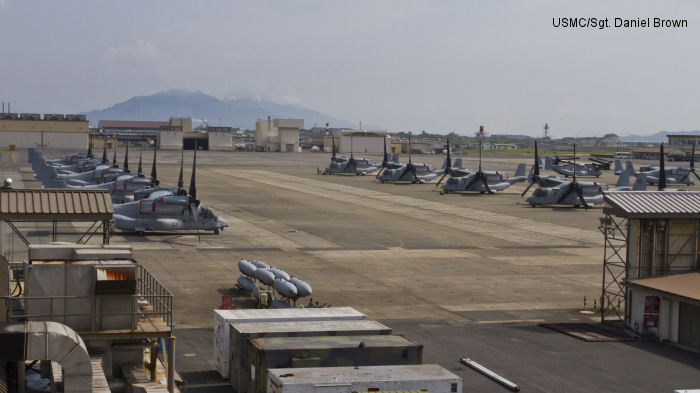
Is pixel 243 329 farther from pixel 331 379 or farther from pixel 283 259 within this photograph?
pixel 283 259

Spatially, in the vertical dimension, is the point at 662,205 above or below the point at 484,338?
above

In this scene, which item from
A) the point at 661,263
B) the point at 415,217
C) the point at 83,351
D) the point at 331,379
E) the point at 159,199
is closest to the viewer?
the point at 83,351

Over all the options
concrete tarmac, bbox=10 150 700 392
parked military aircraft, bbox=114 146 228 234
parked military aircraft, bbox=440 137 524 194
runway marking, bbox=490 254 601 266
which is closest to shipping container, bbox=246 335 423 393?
concrete tarmac, bbox=10 150 700 392

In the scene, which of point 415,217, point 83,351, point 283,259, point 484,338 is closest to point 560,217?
point 415,217

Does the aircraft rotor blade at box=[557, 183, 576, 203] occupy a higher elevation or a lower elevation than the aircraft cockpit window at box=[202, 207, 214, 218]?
higher

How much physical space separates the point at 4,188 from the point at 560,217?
180ft

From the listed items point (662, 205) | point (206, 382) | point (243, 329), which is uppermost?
point (662, 205)

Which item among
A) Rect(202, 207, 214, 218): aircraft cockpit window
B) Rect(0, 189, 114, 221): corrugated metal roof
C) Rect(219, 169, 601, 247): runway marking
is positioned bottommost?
Rect(219, 169, 601, 247): runway marking

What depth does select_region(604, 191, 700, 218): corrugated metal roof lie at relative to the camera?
33.3 m

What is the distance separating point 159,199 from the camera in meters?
54.6

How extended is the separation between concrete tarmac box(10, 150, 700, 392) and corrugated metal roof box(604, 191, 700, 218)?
490 cm

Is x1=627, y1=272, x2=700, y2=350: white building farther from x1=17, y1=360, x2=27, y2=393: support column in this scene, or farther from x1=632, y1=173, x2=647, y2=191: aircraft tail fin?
x1=632, y1=173, x2=647, y2=191: aircraft tail fin

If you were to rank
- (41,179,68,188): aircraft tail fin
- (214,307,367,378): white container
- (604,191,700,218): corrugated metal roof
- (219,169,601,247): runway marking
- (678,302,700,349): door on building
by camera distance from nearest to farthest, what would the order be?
(214,307,367,378): white container, (678,302,700,349): door on building, (604,191,700,218): corrugated metal roof, (219,169,601,247): runway marking, (41,179,68,188): aircraft tail fin

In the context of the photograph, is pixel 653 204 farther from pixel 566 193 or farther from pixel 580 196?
pixel 566 193
